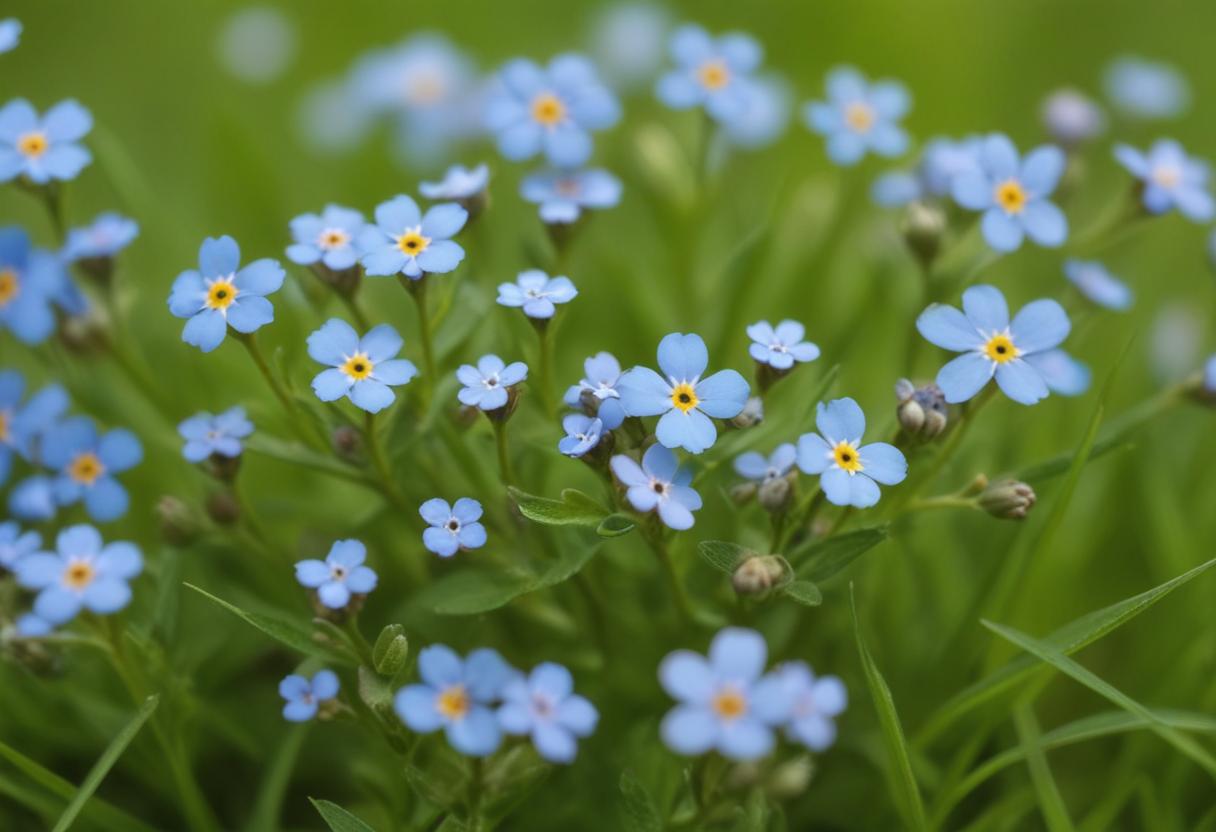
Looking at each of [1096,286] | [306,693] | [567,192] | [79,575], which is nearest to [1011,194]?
[1096,286]

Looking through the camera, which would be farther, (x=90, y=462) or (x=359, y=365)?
(x=90, y=462)

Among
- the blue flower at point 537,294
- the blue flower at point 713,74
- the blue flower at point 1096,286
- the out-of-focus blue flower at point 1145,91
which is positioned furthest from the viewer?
the out-of-focus blue flower at point 1145,91

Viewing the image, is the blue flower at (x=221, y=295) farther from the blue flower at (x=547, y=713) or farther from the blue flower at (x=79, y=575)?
the blue flower at (x=547, y=713)

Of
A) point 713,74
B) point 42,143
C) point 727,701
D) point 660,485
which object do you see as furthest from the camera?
point 713,74

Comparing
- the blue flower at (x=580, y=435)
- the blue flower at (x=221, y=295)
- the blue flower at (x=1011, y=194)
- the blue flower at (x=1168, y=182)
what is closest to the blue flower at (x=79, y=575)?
the blue flower at (x=221, y=295)

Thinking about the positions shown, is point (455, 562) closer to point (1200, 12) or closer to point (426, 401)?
point (426, 401)

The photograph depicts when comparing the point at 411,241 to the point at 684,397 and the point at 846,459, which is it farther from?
the point at 846,459

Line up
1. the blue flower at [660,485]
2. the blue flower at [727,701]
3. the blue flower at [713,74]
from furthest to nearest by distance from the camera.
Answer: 1. the blue flower at [713,74]
2. the blue flower at [660,485]
3. the blue flower at [727,701]

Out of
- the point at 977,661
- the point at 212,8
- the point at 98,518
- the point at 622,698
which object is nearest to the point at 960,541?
the point at 977,661
